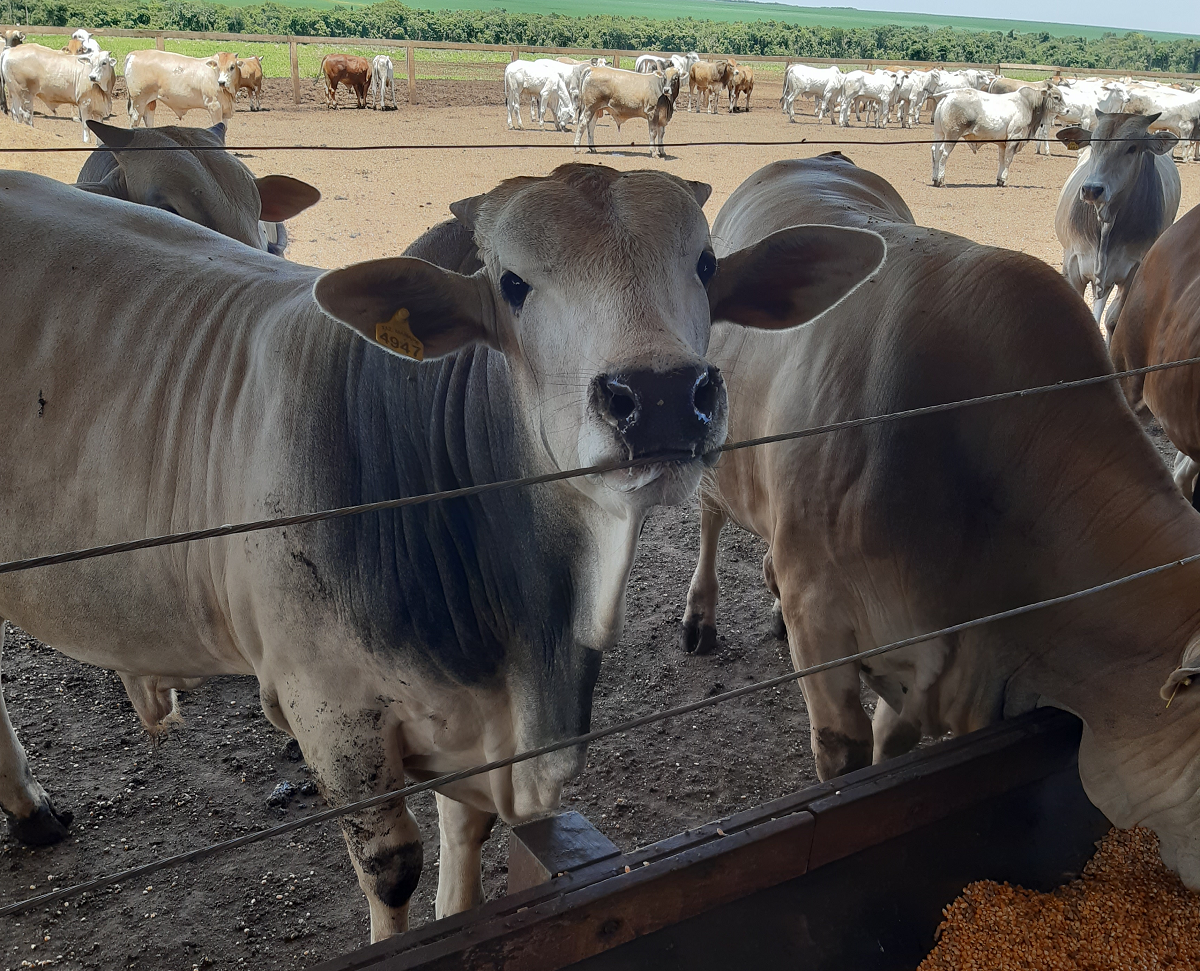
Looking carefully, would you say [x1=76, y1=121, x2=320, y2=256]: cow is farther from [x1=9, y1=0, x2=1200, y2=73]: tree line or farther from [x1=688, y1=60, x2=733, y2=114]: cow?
[x1=9, y1=0, x2=1200, y2=73]: tree line

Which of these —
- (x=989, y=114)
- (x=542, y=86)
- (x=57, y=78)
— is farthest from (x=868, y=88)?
(x=57, y=78)

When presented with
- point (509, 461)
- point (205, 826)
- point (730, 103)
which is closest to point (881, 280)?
point (509, 461)

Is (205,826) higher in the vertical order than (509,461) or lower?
lower

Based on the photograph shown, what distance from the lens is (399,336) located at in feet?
5.32

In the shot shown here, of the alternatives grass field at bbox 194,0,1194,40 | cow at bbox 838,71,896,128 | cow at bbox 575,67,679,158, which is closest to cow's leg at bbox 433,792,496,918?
cow at bbox 575,67,679,158

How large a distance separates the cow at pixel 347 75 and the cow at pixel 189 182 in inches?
686

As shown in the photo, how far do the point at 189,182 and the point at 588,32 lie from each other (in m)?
37.4

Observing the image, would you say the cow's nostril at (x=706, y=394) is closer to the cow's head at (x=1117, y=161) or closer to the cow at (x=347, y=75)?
the cow's head at (x=1117, y=161)

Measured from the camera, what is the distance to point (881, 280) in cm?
254

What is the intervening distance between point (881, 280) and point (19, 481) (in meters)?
1.97

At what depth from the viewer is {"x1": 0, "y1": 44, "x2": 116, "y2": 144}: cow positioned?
16344 mm

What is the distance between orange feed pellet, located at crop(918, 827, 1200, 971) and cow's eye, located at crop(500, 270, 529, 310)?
136cm

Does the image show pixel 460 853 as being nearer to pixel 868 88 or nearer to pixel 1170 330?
pixel 1170 330

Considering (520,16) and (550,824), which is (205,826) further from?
(520,16)
